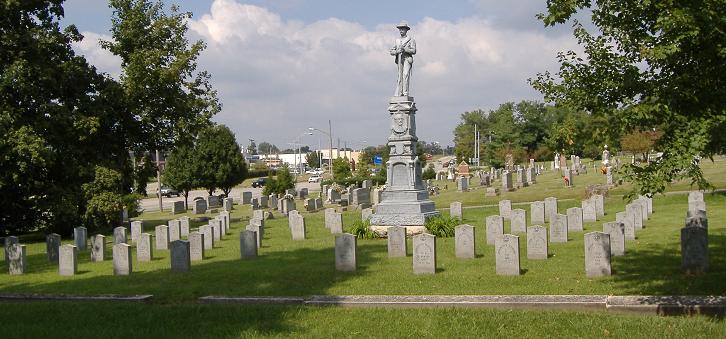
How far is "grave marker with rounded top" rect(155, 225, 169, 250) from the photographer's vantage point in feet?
73.5

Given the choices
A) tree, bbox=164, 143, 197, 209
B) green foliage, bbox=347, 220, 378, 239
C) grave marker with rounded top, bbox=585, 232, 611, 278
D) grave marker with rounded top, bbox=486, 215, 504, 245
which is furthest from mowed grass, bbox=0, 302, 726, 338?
tree, bbox=164, 143, 197, 209

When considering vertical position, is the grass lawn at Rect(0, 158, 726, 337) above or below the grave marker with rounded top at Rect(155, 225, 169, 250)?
below

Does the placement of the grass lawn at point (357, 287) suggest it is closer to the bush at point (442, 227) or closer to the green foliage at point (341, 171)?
the bush at point (442, 227)

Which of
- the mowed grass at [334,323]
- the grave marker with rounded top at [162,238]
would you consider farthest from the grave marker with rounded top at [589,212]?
the mowed grass at [334,323]

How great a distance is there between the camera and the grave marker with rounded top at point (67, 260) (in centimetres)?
1747

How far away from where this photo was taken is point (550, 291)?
12.6 m

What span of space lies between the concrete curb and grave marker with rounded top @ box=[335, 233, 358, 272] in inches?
177

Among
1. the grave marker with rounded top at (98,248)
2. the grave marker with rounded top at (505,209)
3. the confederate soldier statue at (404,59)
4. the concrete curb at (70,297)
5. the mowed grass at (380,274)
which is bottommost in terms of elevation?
the mowed grass at (380,274)

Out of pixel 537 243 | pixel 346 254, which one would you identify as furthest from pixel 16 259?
pixel 537 243

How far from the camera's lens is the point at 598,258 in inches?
551

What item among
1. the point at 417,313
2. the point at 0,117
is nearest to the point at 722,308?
the point at 417,313

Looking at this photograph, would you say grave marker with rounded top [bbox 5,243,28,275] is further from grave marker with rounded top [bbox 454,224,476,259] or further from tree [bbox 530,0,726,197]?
tree [bbox 530,0,726,197]

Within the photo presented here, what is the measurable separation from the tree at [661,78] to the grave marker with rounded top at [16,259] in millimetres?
13510

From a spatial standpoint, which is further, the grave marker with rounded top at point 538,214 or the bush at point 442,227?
the grave marker with rounded top at point 538,214
